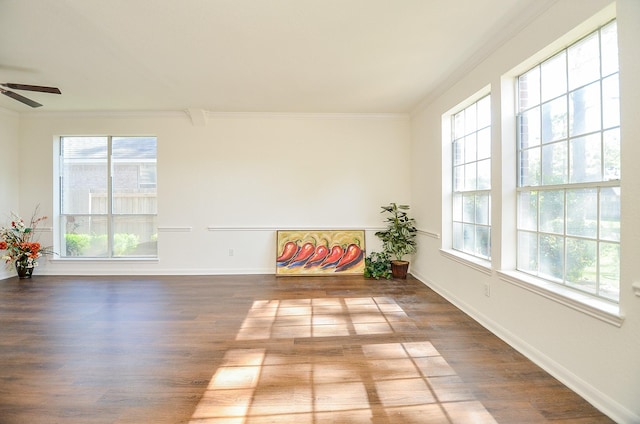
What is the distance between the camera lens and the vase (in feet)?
A: 14.5

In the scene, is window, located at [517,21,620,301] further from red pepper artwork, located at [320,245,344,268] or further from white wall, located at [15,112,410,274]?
red pepper artwork, located at [320,245,344,268]

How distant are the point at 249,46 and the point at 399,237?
3.31m

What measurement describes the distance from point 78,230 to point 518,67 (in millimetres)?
6491

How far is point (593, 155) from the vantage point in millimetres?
1778

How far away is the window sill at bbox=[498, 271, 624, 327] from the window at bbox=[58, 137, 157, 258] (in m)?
5.09

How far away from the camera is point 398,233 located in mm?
4477

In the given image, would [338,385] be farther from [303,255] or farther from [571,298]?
[303,255]

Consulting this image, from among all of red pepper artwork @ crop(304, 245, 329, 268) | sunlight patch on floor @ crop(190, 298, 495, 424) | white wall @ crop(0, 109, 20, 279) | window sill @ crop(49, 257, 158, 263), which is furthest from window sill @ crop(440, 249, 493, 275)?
white wall @ crop(0, 109, 20, 279)

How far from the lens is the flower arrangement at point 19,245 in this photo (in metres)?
4.33

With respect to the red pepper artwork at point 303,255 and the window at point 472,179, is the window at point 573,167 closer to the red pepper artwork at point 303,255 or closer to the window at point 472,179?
the window at point 472,179

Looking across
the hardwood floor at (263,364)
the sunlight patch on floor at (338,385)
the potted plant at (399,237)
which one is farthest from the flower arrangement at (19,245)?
the potted plant at (399,237)

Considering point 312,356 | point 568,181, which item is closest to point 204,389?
point 312,356

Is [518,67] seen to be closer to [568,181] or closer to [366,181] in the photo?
[568,181]

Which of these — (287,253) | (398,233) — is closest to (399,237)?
(398,233)
